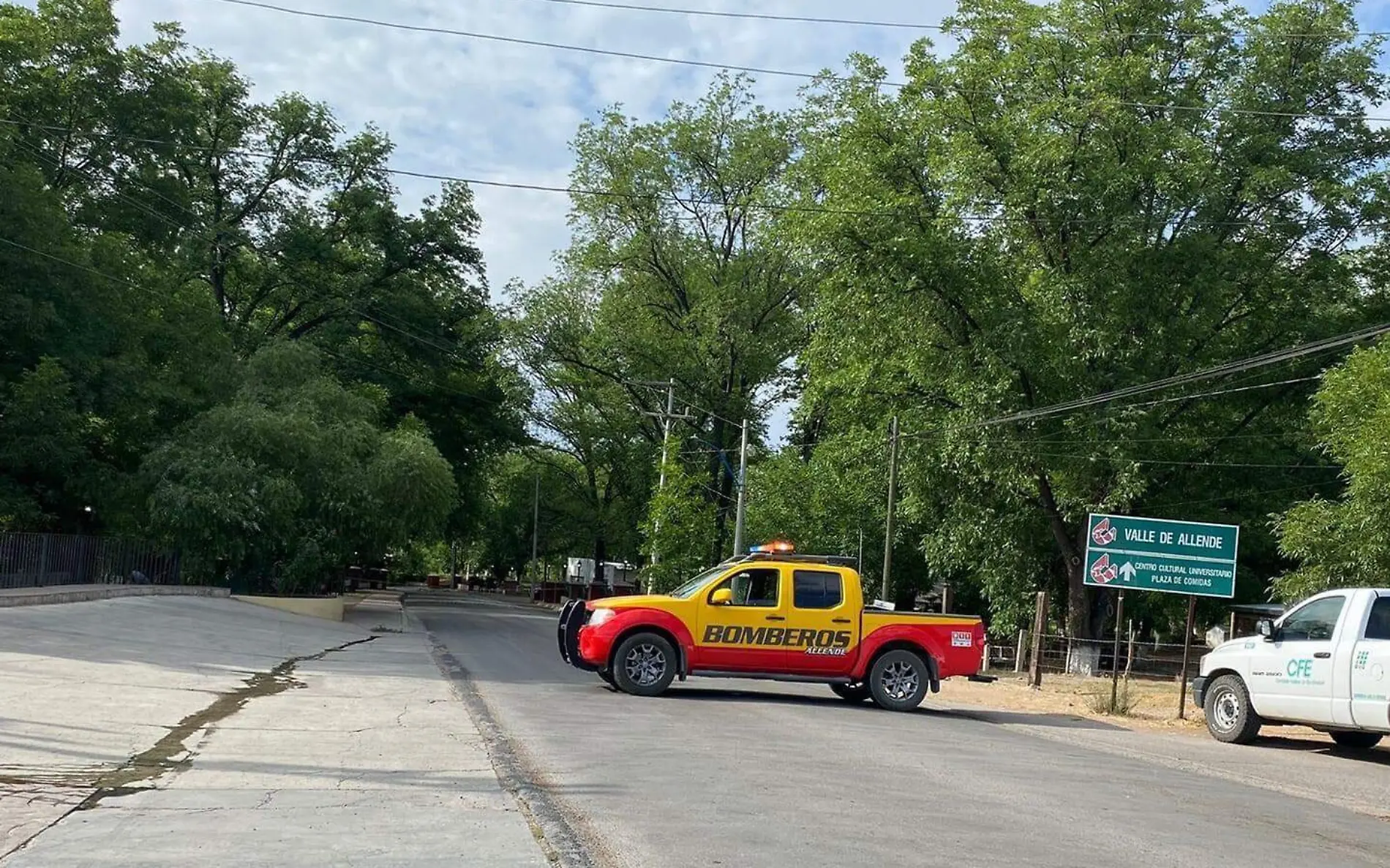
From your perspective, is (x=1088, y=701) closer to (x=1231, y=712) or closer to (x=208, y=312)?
(x=1231, y=712)

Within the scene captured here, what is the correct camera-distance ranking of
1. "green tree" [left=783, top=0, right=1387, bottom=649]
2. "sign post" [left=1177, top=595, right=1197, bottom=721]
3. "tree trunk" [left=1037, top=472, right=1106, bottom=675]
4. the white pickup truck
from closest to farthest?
the white pickup truck
"sign post" [left=1177, top=595, right=1197, bottom=721]
"green tree" [left=783, top=0, right=1387, bottom=649]
"tree trunk" [left=1037, top=472, right=1106, bottom=675]

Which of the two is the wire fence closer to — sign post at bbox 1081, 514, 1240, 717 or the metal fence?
sign post at bbox 1081, 514, 1240, 717

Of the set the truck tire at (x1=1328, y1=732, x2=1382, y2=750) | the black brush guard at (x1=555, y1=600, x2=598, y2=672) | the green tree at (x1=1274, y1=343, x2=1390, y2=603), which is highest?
the green tree at (x1=1274, y1=343, x2=1390, y2=603)

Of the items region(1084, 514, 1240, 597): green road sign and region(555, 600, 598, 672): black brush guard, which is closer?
region(555, 600, 598, 672): black brush guard

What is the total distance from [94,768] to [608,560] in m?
86.8

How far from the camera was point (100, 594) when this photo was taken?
28812 mm

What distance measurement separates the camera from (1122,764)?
46.2 feet

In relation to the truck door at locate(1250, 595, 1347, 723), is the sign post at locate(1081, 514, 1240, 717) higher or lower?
higher

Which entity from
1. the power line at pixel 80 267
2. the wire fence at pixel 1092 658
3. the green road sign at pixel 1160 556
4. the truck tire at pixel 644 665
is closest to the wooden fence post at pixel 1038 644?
the wire fence at pixel 1092 658

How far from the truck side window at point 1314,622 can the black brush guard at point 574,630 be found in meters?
8.88

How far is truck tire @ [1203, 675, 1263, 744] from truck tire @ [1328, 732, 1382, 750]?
42.2 inches

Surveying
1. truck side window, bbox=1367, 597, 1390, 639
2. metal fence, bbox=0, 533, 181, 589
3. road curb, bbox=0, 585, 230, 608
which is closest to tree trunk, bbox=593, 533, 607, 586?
metal fence, bbox=0, 533, 181, 589

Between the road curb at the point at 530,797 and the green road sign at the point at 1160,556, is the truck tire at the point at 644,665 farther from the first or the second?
the green road sign at the point at 1160,556

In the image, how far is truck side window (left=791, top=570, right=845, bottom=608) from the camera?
18.2 meters
